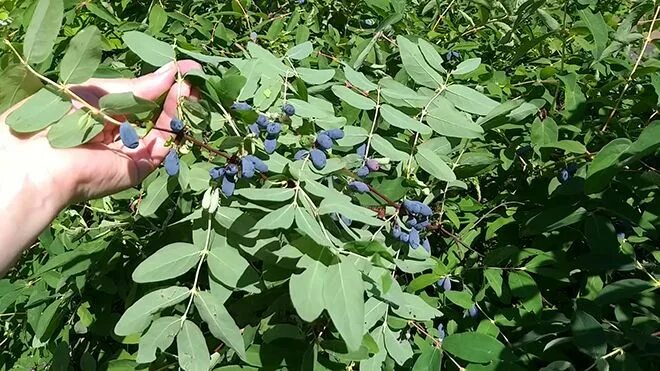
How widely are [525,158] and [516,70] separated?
49 centimetres

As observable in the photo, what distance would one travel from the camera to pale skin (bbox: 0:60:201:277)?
1229mm

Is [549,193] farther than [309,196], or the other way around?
[549,193]

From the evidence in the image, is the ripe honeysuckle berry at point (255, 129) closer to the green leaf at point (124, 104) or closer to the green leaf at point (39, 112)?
the green leaf at point (124, 104)

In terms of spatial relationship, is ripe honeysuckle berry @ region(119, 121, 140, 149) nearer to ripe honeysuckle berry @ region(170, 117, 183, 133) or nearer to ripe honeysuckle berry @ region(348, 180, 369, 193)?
ripe honeysuckle berry @ region(170, 117, 183, 133)

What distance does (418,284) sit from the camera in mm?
1541

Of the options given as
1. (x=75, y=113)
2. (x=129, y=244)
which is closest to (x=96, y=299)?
(x=129, y=244)

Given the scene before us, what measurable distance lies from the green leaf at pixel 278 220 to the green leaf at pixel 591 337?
0.65 m

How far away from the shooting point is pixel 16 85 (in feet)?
3.88

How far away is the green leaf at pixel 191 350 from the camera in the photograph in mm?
1197

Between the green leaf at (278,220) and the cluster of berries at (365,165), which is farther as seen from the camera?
the cluster of berries at (365,165)

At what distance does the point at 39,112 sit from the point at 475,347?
983mm

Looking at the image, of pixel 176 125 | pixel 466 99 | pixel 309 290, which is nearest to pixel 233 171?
pixel 176 125

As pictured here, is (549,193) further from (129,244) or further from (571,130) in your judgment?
(129,244)

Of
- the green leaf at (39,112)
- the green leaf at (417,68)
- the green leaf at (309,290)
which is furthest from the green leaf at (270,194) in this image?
the green leaf at (417,68)
